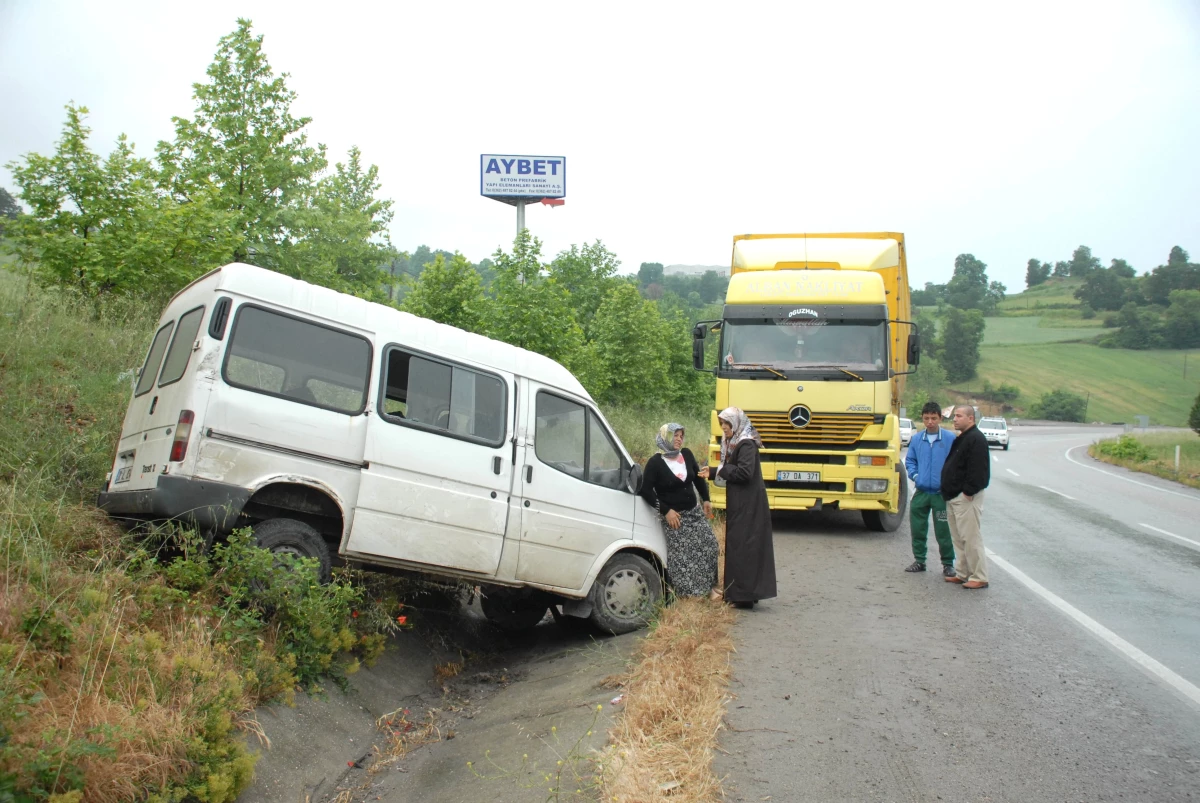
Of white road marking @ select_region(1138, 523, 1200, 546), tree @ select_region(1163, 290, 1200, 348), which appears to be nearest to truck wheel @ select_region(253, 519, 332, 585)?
white road marking @ select_region(1138, 523, 1200, 546)

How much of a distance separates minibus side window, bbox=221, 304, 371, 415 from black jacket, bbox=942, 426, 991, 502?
5.74 m

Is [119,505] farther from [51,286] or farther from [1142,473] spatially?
[1142,473]

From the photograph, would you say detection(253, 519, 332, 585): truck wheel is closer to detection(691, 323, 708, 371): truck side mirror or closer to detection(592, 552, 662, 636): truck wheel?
detection(592, 552, 662, 636): truck wheel

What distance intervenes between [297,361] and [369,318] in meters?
0.62

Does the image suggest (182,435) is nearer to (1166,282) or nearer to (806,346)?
(806,346)

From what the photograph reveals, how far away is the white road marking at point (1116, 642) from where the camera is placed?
5863 millimetres

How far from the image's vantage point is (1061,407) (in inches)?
4200

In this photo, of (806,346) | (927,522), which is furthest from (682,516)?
(806,346)

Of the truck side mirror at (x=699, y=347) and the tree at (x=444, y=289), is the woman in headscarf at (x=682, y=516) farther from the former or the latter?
the tree at (x=444, y=289)

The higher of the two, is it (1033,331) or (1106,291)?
(1106,291)

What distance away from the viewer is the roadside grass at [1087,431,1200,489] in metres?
32.0

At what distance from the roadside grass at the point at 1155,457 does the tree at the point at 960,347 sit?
2738 inches

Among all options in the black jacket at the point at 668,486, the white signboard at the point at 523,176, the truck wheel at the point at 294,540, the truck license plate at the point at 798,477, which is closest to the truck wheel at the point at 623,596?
the black jacket at the point at 668,486

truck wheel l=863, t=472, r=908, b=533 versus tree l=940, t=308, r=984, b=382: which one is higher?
tree l=940, t=308, r=984, b=382
